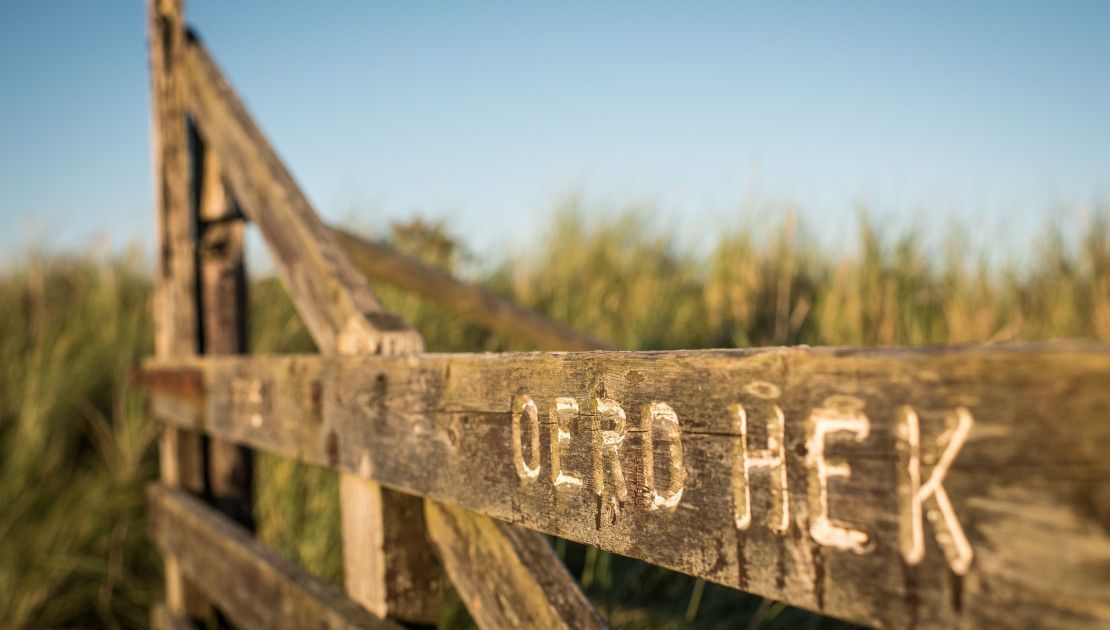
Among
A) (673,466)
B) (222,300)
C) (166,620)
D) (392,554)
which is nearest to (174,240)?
(222,300)

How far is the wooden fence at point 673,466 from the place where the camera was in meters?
0.69

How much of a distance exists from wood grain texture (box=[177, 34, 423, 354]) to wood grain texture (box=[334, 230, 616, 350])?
73 cm

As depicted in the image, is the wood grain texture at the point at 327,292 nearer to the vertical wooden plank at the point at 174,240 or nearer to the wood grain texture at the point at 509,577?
the wood grain texture at the point at 509,577

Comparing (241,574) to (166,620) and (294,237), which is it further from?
(166,620)

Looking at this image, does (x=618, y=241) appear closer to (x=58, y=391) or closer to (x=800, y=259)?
(x=800, y=259)

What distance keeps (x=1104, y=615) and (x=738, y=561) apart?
0.34 metres

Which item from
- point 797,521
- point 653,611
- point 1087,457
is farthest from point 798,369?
point 653,611

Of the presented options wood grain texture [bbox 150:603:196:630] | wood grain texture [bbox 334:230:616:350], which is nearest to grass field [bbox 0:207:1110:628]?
wood grain texture [bbox 150:603:196:630]

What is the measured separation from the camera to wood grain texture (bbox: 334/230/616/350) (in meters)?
3.32

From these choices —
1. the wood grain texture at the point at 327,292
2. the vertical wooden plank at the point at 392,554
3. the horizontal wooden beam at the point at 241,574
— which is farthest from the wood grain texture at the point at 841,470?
the horizontal wooden beam at the point at 241,574

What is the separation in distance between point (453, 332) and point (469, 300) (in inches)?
46.2

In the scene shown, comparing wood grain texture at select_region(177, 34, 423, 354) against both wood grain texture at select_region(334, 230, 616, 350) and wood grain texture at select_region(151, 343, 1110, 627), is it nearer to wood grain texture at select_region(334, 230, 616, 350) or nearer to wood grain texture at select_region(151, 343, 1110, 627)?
wood grain texture at select_region(151, 343, 1110, 627)

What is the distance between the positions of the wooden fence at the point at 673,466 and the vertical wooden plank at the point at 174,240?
81 centimetres

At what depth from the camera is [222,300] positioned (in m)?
3.24
